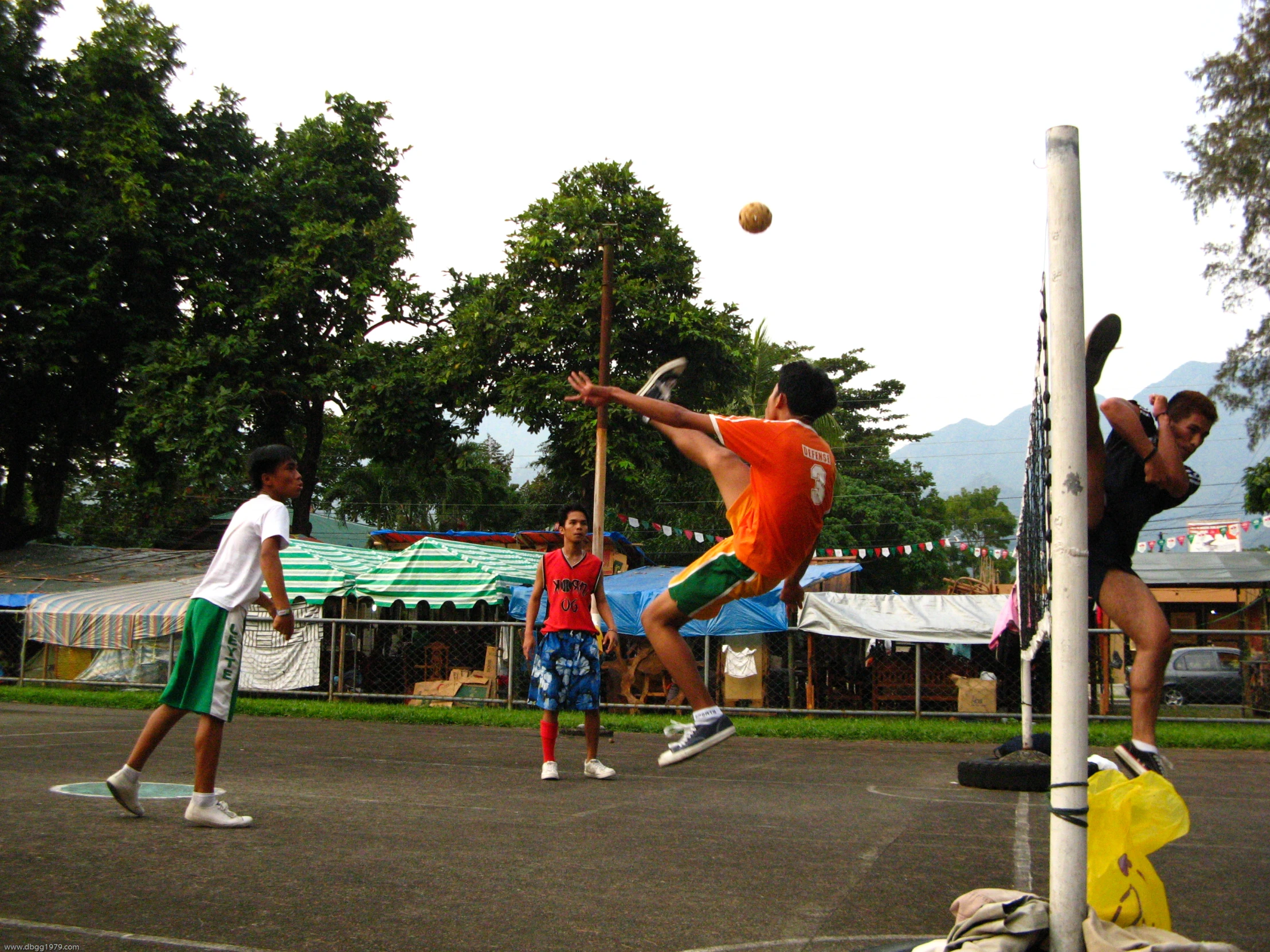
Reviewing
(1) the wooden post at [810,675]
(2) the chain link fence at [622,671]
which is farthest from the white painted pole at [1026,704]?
(1) the wooden post at [810,675]

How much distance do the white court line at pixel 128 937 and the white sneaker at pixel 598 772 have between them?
462 cm

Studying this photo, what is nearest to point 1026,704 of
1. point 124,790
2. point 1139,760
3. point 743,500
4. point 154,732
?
point 1139,760

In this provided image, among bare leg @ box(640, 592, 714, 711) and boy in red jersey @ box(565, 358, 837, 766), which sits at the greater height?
boy in red jersey @ box(565, 358, 837, 766)

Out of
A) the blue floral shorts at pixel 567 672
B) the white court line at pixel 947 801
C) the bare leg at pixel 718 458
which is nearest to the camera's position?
the bare leg at pixel 718 458

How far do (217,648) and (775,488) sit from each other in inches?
117

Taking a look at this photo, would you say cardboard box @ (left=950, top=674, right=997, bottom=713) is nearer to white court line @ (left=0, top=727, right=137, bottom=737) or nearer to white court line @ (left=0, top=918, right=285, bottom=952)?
white court line @ (left=0, top=727, right=137, bottom=737)

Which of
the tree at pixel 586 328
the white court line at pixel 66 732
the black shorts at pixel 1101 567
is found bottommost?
the white court line at pixel 66 732

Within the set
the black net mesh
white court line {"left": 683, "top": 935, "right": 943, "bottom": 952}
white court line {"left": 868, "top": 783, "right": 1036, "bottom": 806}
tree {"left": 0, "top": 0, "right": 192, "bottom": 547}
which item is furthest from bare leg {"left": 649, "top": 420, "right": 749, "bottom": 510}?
tree {"left": 0, "top": 0, "right": 192, "bottom": 547}

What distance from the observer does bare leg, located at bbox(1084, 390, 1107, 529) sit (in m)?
3.94

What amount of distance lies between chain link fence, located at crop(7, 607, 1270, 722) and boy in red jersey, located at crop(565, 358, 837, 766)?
31.0ft

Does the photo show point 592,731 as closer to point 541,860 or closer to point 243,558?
point 243,558

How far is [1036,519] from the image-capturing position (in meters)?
6.09

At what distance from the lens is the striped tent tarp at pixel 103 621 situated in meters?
17.8

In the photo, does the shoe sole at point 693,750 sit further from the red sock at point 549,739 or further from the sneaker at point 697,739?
the red sock at point 549,739
